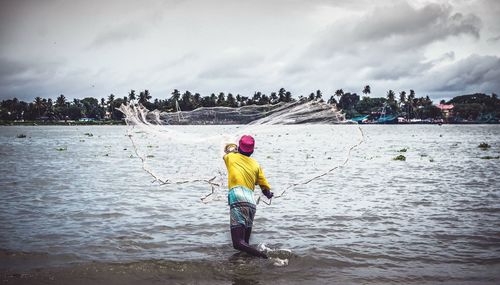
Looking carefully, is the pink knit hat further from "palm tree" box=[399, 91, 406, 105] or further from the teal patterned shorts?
"palm tree" box=[399, 91, 406, 105]

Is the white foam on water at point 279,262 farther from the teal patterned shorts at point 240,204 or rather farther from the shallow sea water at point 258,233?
the teal patterned shorts at point 240,204

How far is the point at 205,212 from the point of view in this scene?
1027 cm

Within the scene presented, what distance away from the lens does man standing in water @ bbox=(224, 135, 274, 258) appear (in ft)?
21.1

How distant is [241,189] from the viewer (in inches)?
253

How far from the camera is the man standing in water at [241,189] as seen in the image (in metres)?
6.42

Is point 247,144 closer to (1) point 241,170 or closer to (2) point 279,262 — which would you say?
(1) point 241,170

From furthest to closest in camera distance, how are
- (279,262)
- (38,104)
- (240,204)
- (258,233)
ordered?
(38,104) < (258,233) < (279,262) < (240,204)

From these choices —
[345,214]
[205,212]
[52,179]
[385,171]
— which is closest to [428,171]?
[385,171]

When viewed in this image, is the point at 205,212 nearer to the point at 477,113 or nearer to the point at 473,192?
the point at 473,192

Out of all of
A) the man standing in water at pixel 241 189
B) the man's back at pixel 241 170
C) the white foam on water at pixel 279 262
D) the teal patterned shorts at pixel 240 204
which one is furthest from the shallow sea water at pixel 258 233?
the man's back at pixel 241 170

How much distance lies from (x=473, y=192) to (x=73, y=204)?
11917mm

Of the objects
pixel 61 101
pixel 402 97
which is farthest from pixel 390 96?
pixel 61 101

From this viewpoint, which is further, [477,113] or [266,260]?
[477,113]

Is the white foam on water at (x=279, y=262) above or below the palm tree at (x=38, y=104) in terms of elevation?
below
